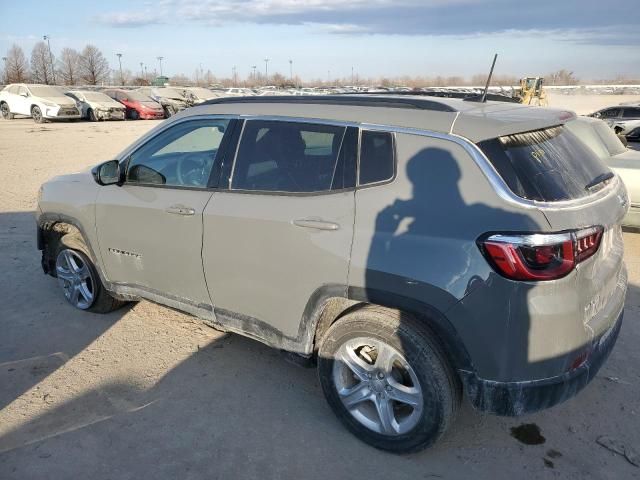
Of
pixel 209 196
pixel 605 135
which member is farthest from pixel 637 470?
pixel 605 135

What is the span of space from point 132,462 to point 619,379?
3.23m

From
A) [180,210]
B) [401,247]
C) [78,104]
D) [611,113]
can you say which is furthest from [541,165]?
[78,104]

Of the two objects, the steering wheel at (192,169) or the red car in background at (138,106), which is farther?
the red car in background at (138,106)

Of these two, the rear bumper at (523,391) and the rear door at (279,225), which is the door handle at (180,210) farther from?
the rear bumper at (523,391)

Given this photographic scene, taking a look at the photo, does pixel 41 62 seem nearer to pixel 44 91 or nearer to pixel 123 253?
pixel 44 91

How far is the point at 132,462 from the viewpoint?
275cm

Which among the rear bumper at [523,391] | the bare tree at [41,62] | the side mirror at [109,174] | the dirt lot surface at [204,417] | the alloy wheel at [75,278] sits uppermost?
the bare tree at [41,62]

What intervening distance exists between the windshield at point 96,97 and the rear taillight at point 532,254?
92.1 feet

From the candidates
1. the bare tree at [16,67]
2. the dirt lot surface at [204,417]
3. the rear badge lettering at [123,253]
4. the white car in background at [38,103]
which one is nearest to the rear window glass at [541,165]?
the dirt lot surface at [204,417]

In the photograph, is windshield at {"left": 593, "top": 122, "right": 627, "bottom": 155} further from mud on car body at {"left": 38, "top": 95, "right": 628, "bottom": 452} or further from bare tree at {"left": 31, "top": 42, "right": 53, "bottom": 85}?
bare tree at {"left": 31, "top": 42, "right": 53, "bottom": 85}

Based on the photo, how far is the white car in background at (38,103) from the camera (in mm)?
23922

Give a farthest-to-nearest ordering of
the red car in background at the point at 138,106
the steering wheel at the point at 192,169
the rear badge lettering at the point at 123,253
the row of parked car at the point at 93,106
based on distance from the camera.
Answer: the red car in background at the point at 138,106 < the row of parked car at the point at 93,106 < the rear badge lettering at the point at 123,253 < the steering wheel at the point at 192,169

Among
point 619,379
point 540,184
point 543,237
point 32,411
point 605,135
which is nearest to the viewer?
point 543,237

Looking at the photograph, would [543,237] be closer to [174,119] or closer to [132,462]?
[132,462]
